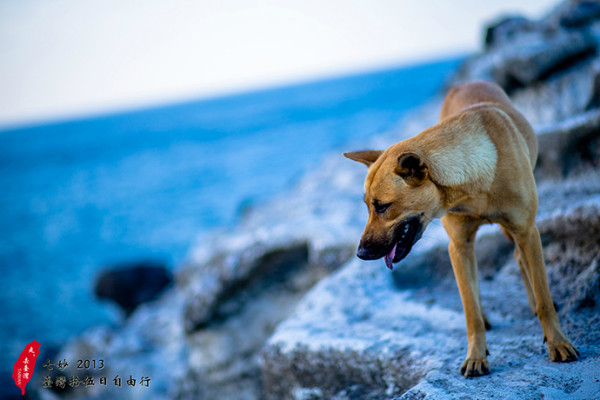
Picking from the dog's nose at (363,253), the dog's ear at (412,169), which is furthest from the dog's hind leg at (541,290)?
the dog's nose at (363,253)

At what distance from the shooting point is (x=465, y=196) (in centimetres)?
327

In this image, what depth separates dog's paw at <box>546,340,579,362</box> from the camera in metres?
3.12

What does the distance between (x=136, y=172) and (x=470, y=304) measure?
162 feet

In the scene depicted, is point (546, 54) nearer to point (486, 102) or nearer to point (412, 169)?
point (486, 102)

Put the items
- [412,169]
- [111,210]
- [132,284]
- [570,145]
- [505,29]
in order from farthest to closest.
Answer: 1. [111,210]
2. [132,284]
3. [505,29]
4. [570,145]
5. [412,169]

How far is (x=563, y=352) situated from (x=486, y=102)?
209cm

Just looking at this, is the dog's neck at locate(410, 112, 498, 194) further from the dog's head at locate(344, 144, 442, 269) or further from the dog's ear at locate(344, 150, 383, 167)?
the dog's ear at locate(344, 150, 383, 167)

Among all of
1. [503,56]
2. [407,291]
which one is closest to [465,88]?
[407,291]

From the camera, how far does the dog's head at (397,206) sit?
3.14m

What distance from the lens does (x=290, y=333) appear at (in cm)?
455

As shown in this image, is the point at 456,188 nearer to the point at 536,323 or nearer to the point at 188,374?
the point at 536,323

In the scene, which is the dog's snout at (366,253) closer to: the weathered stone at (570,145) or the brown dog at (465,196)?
the brown dog at (465,196)

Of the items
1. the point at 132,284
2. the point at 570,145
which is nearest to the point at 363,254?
the point at 570,145

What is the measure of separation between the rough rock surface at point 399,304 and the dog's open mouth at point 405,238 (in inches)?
31.5
